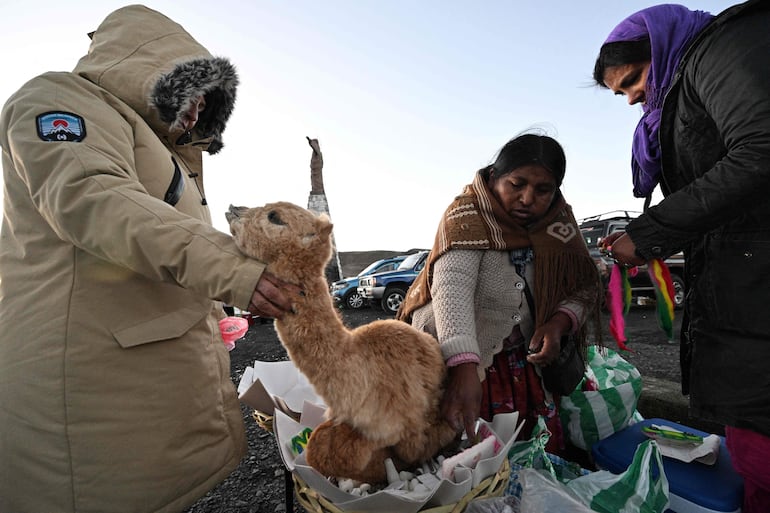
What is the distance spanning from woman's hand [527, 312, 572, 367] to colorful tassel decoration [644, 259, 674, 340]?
1.08ft

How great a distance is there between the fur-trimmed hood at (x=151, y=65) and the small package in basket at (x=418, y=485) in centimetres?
130

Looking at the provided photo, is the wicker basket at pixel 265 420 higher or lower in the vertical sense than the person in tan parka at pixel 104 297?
lower

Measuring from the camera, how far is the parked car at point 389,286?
10.9 meters

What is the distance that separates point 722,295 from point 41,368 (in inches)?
81.5

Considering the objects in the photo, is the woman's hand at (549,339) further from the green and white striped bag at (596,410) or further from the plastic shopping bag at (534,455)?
the green and white striped bag at (596,410)

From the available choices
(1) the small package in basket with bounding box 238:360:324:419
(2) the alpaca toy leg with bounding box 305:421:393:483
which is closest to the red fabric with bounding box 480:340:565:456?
(2) the alpaca toy leg with bounding box 305:421:393:483

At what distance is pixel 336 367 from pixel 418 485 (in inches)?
17.8

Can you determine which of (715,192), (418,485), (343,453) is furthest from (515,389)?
(715,192)

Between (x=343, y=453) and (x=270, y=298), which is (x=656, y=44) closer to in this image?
(x=270, y=298)

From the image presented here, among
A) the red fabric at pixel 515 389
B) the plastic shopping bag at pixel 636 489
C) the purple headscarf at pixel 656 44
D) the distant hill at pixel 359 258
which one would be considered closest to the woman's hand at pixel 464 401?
the red fabric at pixel 515 389

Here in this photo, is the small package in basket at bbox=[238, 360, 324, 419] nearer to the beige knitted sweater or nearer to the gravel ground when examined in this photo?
the gravel ground

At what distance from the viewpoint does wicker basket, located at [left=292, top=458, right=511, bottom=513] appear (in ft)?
3.56

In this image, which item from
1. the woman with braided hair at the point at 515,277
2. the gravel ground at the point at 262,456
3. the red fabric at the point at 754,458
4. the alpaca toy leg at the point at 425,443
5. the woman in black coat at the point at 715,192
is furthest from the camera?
the gravel ground at the point at 262,456

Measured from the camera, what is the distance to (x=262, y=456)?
299 centimetres
